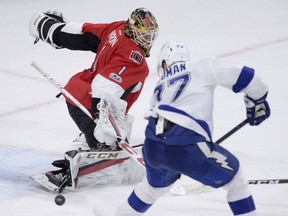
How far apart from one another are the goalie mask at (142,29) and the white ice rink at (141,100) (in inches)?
26.9

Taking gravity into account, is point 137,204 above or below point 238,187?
below

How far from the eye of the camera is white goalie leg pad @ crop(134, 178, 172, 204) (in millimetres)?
2975

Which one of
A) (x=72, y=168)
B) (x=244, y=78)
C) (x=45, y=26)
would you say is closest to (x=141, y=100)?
(x=45, y=26)

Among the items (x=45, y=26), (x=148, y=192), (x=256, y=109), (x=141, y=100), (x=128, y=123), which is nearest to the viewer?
(x=256, y=109)

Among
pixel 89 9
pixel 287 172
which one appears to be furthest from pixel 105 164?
pixel 89 9

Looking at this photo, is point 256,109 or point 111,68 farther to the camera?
point 111,68

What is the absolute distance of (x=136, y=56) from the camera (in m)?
3.56

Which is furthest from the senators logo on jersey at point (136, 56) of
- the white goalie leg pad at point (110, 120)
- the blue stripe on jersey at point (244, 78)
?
the blue stripe on jersey at point (244, 78)

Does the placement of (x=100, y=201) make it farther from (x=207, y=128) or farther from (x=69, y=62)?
(x=69, y=62)

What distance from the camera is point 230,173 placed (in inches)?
110

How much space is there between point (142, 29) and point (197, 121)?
88 cm

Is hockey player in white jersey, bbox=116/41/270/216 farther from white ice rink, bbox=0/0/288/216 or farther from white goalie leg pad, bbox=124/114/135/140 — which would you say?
white goalie leg pad, bbox=124/114/135/140

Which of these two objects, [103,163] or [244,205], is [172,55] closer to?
[244,205]

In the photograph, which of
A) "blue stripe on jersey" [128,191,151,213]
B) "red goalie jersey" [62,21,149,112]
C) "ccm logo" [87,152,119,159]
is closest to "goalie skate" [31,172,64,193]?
"ccm logo" [87,152,119,159]
